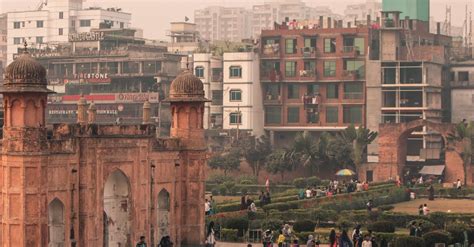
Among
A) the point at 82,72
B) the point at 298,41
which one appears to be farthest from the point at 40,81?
the point at 82,72

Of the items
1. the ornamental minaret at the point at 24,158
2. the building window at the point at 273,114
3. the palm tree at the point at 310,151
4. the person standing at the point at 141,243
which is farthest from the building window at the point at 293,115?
the ornamental minaret at the point at 24,158

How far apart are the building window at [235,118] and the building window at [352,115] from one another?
8.96 metres

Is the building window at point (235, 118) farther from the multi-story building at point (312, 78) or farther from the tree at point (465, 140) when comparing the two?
the tree at point (465, 140)

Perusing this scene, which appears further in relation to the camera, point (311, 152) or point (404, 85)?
point (404, 85)

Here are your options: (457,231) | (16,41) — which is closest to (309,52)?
(457,231)

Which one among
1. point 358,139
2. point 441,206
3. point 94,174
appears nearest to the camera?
point 94,174

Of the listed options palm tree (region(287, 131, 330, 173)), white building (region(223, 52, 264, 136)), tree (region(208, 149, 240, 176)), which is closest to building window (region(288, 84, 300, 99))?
white building (region(223, 52, 264, 136))

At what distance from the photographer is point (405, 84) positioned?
3868 inches

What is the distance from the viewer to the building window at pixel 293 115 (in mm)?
103188

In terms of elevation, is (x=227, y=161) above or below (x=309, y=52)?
below

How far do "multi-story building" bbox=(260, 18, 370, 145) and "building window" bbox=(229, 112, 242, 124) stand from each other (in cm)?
251

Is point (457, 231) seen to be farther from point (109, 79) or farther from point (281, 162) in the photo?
point (109, 79)

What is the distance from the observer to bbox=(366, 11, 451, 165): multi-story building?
9762 centimetres

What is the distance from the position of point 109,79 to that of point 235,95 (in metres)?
15.2
